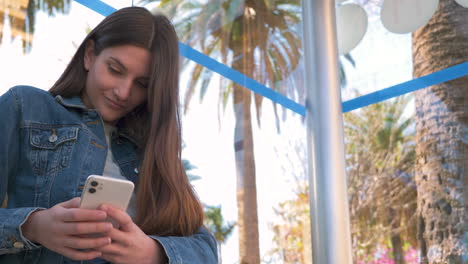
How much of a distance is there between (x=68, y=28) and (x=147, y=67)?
986 millimetres

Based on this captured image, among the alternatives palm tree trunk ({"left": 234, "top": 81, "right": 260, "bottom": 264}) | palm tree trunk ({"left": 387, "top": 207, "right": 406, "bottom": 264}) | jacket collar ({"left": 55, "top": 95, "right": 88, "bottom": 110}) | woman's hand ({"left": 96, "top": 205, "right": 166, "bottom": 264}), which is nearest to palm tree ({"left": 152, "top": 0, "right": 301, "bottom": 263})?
palm tree trunk ({"left": 234, "top": 81, "right": 260, "bottom": 264})

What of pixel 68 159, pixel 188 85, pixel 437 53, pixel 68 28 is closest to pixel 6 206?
pixel 68 159

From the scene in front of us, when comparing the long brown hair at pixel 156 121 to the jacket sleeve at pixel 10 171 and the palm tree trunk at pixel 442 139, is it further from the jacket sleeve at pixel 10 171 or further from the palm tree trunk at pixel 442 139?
the palm tree trunk at pixel 442 139

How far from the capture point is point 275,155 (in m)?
3.19

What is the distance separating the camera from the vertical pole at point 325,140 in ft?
7.75

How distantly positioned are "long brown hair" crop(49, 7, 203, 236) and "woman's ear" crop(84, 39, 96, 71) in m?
0.01

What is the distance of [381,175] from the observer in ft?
9.78

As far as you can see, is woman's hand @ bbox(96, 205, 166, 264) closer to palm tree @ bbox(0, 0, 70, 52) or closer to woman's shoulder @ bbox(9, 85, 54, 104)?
woman's shoulder @ bbox(9, 85, 54, 104)

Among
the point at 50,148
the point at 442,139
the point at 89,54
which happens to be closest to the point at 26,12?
the point at 89,54

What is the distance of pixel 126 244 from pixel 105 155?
33 cm

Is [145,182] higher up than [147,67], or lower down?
lower down

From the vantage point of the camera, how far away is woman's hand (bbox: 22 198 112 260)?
96 centimetres

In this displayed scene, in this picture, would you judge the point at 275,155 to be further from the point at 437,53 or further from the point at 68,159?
the point at 68,159

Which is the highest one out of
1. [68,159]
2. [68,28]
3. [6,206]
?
[68,28]
